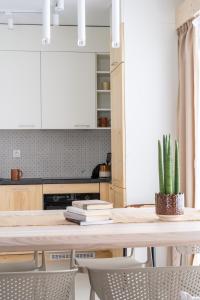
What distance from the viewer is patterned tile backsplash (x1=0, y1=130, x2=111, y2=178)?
628 cm

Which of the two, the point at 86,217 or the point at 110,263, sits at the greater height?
the point at 86,217

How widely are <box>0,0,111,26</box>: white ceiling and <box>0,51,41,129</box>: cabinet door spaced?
16.3 inches

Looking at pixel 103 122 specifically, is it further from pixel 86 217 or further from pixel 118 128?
pixel 86 217

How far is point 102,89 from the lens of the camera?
6.16 meters

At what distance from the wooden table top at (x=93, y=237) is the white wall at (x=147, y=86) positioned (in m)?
2.30

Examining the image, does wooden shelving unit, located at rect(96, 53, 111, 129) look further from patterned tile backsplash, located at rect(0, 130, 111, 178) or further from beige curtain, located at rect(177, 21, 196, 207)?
beige curtain, located at rect(177, 21, 196, 207)

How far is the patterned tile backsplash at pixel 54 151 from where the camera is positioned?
6277 mm

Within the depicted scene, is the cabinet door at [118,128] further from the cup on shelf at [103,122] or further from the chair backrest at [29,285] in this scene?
the chair backrest at [29,285]

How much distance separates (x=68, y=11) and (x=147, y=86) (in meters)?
A: 1.36

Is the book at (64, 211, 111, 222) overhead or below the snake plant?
below

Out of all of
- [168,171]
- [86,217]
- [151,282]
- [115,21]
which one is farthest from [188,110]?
[151,282]

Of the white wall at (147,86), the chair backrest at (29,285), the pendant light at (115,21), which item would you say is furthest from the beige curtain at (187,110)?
the chair backrest at (29,285)

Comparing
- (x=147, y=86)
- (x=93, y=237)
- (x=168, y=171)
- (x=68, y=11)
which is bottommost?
(x=93, y=237)

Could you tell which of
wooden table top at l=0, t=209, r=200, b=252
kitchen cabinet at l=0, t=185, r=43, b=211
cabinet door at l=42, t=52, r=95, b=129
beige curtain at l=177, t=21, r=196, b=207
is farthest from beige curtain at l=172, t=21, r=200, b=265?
wooden table top at l=0, t=209, r=200, b=252
